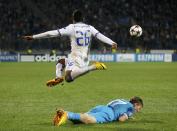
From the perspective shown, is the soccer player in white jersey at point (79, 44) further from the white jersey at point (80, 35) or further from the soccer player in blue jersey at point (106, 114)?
the soccer player in blue jersey at point (106, 114)

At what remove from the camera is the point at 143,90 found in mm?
20438

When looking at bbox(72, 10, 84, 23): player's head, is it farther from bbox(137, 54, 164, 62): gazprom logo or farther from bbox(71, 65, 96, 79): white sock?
bbox(137, 54, 164, 62): gazprom logo

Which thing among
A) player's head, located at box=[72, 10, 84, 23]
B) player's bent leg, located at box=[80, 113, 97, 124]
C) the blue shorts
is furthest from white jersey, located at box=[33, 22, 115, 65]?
player's bent leg, located at box=[80, 113, 97, 124]

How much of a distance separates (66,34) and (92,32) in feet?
2.23

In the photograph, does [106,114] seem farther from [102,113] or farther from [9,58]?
[9,58]

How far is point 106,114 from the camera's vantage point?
11.3 m

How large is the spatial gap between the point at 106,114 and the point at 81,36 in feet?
7.37

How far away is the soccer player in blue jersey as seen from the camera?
35.6 ft

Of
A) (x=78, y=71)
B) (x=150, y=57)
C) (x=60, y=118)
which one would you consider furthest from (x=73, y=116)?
(x=150, y=57)

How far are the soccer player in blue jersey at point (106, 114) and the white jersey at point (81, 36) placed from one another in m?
1.74

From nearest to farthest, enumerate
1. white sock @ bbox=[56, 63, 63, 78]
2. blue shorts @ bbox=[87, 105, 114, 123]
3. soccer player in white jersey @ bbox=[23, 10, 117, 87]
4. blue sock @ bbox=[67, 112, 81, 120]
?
blue sock @ bbox=[67, 112, 81, 120] → blue shorts @ bbox=[87, 105, 114, 123] → soccer player in white jersey @ bbox=[23, 10, 117, 87] → white sock @ bbox=[56, 63, 63, 78]

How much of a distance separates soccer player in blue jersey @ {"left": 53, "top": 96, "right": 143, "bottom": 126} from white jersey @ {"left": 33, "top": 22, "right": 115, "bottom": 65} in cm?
174

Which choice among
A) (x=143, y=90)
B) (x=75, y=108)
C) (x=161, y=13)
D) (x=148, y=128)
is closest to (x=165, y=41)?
(x=161, y=13)

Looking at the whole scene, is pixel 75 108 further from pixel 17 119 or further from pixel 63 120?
pixel 63 120
